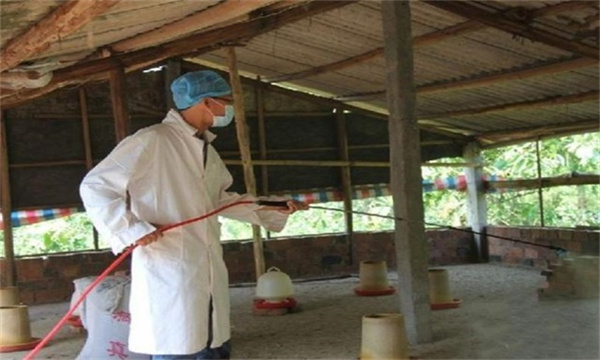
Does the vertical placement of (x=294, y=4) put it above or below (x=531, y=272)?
above

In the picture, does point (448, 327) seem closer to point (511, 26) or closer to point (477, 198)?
point (511, 26)

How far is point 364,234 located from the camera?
11805 mm

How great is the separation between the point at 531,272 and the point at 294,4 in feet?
17.0

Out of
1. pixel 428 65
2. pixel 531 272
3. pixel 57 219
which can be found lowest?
pixel 531 272

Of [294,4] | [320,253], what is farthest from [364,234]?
[294,4]

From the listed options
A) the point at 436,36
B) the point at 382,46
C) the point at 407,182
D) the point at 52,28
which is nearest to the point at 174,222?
the point at 52,28

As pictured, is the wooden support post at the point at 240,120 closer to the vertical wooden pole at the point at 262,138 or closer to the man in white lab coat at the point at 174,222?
the vertical wooden pole at the point at 262,138

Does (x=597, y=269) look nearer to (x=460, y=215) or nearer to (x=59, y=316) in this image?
(x=460, y=215)

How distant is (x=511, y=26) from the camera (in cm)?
667

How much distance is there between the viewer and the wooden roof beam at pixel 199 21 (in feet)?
17.7

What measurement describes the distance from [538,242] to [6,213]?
22.6ft

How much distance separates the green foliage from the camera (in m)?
10.6

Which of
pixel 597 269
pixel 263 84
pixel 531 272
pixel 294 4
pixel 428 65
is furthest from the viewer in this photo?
pixel 263 84

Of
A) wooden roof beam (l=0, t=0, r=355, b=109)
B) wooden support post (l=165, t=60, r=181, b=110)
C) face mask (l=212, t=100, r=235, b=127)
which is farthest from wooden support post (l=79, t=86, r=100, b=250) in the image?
face mask (l=212, t=100, r=235, b=127)
